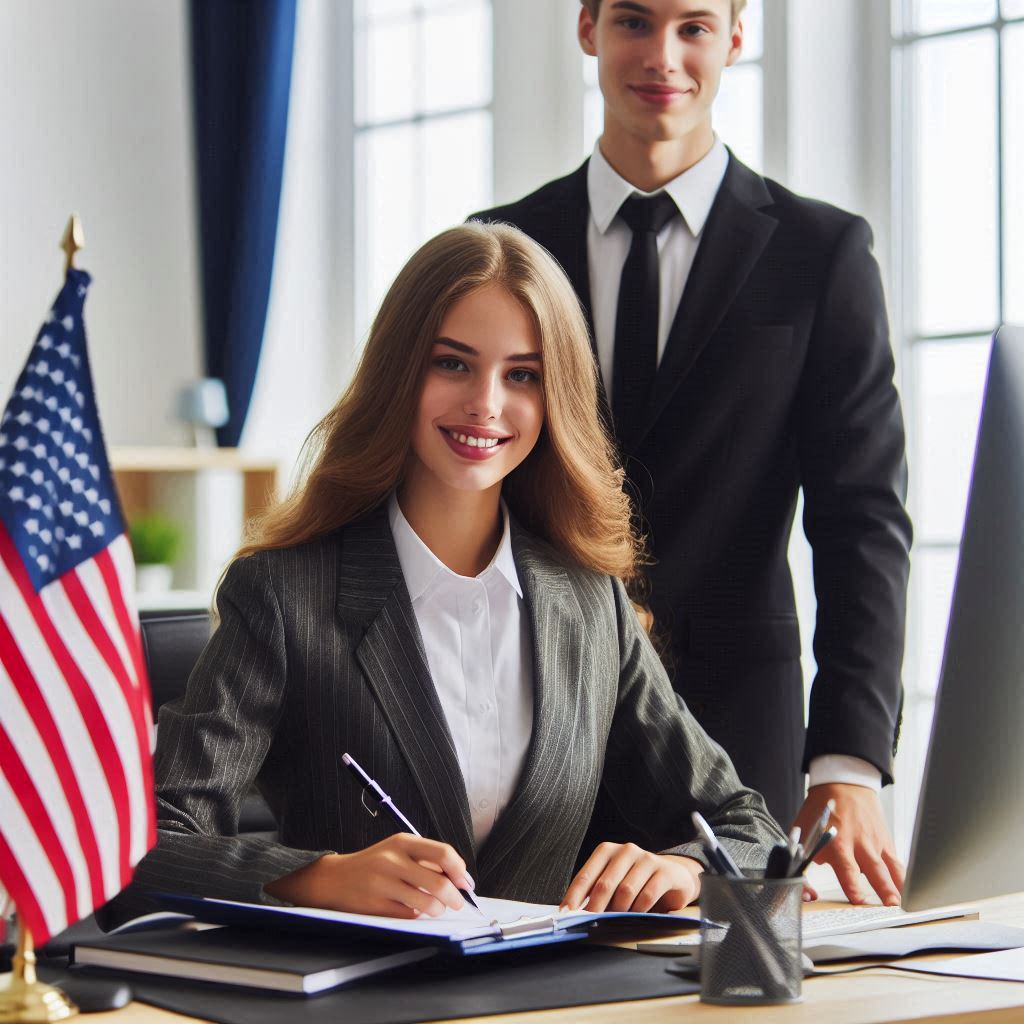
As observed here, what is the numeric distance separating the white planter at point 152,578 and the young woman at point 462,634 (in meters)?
3.10

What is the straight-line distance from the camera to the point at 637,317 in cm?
225

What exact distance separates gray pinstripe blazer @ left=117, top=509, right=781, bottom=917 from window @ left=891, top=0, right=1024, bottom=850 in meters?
2.05

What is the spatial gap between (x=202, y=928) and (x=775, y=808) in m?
1.13

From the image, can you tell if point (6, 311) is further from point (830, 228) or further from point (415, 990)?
point (415, 990)

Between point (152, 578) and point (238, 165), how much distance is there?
140 cm

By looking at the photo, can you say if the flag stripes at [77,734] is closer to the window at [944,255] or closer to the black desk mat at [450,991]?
the black desk mat at [450,991]

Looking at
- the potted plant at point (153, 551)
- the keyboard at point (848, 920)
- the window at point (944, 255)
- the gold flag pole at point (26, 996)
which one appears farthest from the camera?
the potted plant at point (153, 551)

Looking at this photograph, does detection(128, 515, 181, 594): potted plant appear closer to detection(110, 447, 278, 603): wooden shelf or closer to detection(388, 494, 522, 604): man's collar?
detection(110, 447, 278, 603): wooden shelf

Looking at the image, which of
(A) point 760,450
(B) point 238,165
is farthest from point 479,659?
(B) point 238,165

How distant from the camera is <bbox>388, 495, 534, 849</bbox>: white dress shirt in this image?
1.73 meters

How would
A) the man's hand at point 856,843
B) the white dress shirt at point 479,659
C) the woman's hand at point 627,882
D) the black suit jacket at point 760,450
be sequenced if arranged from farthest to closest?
the black suit jacket at point 760,450
the white dress shirt at point 479,659
the man's hand at point 856,843
the woman's hand at point 627,882

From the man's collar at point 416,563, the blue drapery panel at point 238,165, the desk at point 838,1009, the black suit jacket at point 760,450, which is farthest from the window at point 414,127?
the desk at point 838,1009

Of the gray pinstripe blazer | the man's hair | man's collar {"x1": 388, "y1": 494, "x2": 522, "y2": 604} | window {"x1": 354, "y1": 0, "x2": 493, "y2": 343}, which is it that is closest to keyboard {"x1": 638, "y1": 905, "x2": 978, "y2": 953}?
the gray pinstripe blazer

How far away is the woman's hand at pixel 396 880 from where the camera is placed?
50.9 inches
